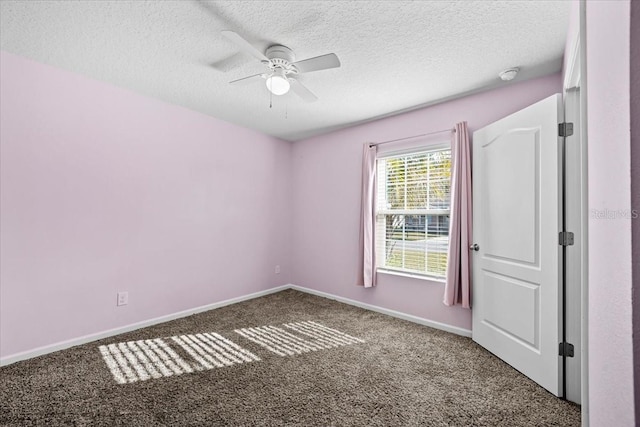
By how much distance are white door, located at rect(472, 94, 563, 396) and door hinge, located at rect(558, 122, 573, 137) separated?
0.03m

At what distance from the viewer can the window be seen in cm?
311

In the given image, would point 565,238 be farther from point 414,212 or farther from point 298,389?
point 298,389

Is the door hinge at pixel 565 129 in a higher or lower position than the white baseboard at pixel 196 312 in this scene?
higher

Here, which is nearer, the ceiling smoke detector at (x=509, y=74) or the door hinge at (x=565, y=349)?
the door hinge at (x=565, y=349)

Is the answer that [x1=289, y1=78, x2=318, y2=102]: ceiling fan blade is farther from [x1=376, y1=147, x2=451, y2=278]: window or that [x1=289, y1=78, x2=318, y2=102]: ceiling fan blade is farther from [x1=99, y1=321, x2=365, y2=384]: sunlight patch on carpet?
[x1=99, y1=321, x2=365, y2=384]: sunlight patch on carpet

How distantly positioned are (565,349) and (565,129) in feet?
4.73

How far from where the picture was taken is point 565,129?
193cm

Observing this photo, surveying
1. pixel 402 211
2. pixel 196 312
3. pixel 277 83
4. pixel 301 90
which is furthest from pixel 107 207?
pixel 402 211

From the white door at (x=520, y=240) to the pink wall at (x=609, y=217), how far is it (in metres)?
1.04

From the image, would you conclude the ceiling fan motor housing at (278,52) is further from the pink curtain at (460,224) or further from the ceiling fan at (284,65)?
the pink curtain at (460,224)

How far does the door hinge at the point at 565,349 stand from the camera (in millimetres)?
1872

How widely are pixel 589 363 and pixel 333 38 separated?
7.20 ft

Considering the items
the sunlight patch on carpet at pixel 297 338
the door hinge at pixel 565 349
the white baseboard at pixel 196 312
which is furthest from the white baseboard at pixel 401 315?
the door hinge at pixel 565 349

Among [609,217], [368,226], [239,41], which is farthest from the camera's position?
[368,226]
